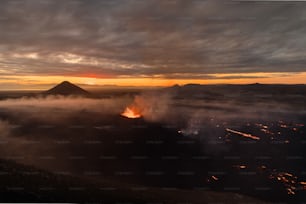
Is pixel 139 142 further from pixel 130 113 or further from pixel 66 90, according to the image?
pixel 66 90

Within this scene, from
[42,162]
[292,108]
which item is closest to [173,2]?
[292,108]

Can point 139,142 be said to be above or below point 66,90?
below

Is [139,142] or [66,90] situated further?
[139,142]

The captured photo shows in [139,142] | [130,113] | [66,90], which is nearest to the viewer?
[66,90]

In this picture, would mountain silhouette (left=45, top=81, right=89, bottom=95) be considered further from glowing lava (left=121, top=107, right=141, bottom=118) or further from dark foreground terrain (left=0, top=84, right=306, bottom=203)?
glowing lava (left=121, top=107, right=141, bottom=118)

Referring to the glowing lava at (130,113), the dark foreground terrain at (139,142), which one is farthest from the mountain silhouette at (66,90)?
the glowing lava at (130,113)

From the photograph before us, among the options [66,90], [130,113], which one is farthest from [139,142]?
[66,90]
